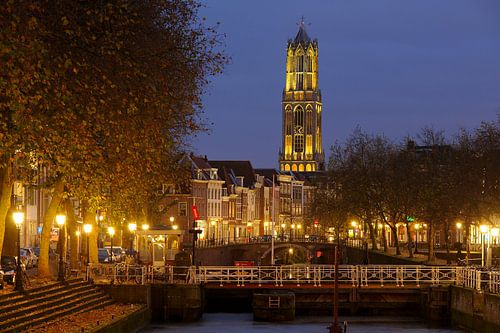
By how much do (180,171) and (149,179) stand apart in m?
19.5

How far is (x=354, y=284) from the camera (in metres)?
65.6

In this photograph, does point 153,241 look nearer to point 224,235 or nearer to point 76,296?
point 76,296

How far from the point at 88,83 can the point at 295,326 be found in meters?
30.3

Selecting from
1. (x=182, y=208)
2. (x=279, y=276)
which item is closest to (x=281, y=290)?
(x=279, y=276)

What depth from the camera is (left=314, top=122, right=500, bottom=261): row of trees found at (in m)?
86.3

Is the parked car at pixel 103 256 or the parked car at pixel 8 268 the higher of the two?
the parked car at pixel 103 256

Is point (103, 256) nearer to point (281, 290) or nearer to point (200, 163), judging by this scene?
point (281, 290)

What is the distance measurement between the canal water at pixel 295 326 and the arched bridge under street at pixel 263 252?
51.6m

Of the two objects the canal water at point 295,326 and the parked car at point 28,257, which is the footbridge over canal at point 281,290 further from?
the parked car at point 28,257

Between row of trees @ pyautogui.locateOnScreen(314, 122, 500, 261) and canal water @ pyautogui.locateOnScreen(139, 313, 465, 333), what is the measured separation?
23.8 meters

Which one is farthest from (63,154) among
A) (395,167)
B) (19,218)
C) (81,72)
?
(395,167)

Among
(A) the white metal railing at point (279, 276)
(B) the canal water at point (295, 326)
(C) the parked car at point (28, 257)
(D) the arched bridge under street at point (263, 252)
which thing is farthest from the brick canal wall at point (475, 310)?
(D) the arched bridge under street at point (263, 252)

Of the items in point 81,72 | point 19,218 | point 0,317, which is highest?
point 81,72

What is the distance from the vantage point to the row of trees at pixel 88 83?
28.6 m
